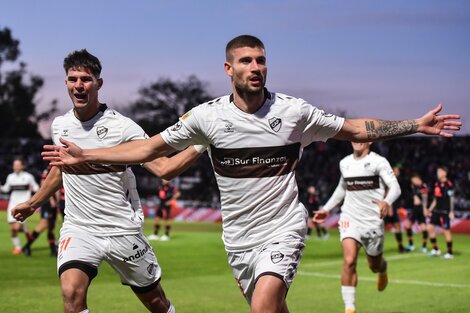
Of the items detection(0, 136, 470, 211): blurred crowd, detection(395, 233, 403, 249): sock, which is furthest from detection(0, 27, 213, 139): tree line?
detection(395, 233, 403, 249): sock

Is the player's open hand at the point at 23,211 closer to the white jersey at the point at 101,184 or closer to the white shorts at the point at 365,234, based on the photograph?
the white jersey at the point at 101,184

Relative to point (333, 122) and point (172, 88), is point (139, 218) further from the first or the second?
point (172, 88)

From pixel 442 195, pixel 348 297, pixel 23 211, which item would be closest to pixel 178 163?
pixel 23 211

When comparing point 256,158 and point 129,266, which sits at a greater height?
point 256,158

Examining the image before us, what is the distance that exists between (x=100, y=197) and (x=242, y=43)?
2182 mm

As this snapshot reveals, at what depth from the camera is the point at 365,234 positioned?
1127 cm

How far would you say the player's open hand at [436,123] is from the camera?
6133 mm

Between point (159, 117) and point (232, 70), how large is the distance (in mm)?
85203

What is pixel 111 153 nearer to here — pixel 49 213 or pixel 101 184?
pixel 101 184

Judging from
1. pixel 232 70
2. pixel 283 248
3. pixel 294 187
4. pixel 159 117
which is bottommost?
pixel 159 117

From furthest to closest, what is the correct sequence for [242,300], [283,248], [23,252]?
[23,252] → [242,300] → [283,248]

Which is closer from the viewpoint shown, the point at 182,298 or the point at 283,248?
the point at 283,248

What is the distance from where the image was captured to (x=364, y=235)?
11266 mm

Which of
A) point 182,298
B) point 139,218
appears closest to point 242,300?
point 182,298
